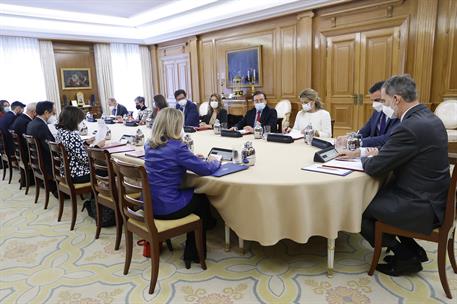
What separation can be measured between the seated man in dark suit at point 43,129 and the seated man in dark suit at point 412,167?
3434 mm

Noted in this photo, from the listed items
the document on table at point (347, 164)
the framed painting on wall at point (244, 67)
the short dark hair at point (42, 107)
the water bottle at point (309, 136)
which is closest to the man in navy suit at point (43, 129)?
the short dark hair at point (42, 107)

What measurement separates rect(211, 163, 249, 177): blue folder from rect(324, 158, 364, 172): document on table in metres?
0.61

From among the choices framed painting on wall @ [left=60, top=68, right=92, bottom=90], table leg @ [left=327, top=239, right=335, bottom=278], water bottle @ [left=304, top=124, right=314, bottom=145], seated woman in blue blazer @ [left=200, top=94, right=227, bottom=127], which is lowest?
table leg @ [left=327, top=239, right=335, bottom=278]

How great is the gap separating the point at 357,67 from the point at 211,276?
5234 mm

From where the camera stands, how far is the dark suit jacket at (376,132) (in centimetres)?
308

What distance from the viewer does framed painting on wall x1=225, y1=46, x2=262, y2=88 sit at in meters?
7.86

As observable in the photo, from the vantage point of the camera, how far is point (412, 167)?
2.11m

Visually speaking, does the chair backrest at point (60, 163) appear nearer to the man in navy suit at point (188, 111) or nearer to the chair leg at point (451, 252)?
the man in navy suit at point (188, 111)

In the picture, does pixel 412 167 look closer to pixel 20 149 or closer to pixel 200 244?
pixel 200 244

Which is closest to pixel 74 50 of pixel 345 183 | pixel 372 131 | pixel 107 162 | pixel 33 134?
pixel 33 134

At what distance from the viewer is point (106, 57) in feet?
32.1

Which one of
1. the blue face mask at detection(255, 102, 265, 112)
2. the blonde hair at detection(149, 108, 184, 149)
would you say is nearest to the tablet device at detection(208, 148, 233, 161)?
the blonde hair at detection(149, 108, 184, 149)

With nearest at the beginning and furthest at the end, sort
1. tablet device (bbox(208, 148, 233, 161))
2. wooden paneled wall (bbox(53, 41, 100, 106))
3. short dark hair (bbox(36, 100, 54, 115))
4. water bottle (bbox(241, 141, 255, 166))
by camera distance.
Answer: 1. water bottle (bbox(241, 141, 255, 166))
2. tablet device (bbox(208, 148, 233, 161))
3. short dark hair (bbox(36, 100, 54, 115))
4. wooden paneled wall (bbox(53, 41, 100, 106))

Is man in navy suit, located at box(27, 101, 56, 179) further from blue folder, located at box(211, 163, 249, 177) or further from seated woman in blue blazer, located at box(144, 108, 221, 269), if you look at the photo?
blue folder, located at box(211, 163, 249, 177)
